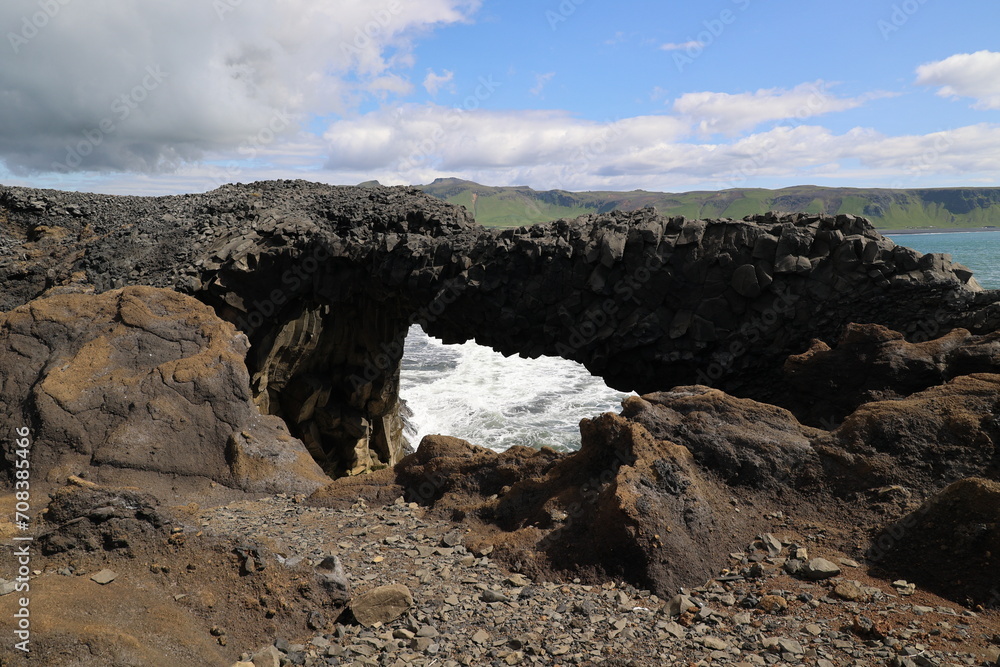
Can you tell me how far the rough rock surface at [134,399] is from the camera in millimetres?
9914

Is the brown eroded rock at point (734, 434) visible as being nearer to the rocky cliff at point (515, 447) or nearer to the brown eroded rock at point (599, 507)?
the rocky cliff at point (515, 447)

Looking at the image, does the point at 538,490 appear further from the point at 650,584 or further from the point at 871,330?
the point at 871,330

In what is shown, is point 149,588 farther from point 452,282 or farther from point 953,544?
point 452,282

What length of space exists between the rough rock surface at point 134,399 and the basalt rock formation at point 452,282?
519 centimetres

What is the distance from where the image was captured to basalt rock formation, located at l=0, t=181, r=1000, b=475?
13.3m

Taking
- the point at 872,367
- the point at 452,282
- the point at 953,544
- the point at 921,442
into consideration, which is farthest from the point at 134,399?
the point at 872,367

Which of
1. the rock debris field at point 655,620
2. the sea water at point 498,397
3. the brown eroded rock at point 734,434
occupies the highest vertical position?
the brown eroded rock at point 734,434

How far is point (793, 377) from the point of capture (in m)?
11.4

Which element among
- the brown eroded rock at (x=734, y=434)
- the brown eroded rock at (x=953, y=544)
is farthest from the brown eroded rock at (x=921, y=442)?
the brown eroded rock at (x=953, y=544)

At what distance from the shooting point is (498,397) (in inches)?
1591

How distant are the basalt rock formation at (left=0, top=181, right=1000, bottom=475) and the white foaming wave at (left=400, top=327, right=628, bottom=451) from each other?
421 inches

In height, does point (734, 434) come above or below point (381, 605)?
above

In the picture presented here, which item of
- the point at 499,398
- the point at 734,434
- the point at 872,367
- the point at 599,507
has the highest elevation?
the point at 872,367

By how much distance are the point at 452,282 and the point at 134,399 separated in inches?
325
